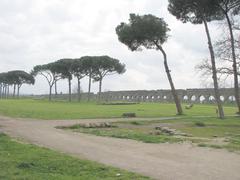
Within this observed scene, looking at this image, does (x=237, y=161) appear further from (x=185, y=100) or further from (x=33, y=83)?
(x=33, y=83)

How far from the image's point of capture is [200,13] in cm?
3394

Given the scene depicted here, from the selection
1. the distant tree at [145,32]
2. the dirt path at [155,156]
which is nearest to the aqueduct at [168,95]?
the distant tree at [145,32]

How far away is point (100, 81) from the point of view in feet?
281

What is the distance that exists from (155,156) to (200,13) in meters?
23.8

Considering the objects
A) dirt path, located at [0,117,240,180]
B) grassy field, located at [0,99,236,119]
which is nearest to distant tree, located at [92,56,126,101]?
grassy field, located at [0,99,236,119]

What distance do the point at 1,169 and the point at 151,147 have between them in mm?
6174

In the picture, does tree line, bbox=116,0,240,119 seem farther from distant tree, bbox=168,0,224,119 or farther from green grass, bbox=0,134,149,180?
green grass, bbox=0,134,149,180

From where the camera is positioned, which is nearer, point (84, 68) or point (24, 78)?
point (84, 68)

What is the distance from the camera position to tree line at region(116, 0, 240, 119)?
106 feet

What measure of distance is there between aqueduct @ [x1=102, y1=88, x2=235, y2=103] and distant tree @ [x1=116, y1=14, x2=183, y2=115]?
1494 inches

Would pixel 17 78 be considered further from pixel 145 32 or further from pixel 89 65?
pixel 145 32

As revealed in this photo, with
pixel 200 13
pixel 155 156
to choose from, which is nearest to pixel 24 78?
pixel 200 13

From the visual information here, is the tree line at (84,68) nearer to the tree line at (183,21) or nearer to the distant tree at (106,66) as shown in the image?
the distant tree at (106,66)

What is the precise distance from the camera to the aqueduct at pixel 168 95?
80.3 metres
